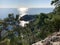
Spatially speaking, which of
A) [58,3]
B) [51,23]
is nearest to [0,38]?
[51,23]

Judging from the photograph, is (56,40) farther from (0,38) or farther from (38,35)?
(38,35)

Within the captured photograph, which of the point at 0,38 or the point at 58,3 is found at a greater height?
the point at 58,3

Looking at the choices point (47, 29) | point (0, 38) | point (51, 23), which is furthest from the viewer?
point (47, 29)

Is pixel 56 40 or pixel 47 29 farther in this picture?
pixel 47 29

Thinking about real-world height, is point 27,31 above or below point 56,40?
below

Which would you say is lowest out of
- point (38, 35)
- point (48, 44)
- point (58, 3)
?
point (38, 35)

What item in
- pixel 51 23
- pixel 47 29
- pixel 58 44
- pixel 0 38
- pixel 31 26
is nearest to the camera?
pixel 58 44

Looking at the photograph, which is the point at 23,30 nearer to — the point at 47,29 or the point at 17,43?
the point at 47,29

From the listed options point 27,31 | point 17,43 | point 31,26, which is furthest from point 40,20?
point 17,43

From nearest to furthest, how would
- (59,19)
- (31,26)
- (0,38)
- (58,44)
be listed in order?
(58,44), (0,38), (59,19), (31,26)
